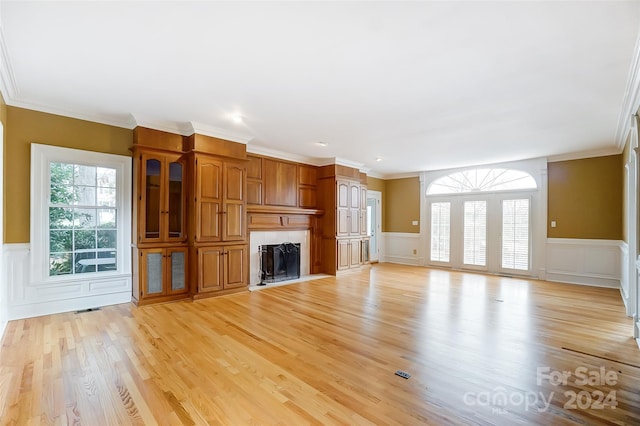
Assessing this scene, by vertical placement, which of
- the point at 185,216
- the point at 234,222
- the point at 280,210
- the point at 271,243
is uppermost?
the point at 280,210

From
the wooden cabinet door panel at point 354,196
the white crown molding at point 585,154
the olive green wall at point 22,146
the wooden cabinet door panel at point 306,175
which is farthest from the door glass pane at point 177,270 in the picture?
the white crown molding at point 585,154

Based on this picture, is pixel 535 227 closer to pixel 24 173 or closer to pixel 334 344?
pixel 334 344

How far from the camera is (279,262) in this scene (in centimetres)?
626

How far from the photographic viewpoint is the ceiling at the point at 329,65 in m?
2.11

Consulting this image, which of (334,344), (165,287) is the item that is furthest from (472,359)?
(165,287)

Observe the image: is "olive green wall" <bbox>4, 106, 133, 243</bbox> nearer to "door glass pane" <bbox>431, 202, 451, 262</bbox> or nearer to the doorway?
the doorway

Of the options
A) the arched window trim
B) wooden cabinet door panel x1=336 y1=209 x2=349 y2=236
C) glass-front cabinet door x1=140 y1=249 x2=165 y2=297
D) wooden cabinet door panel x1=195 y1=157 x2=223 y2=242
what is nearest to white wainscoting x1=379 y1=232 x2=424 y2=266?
the arched window trim

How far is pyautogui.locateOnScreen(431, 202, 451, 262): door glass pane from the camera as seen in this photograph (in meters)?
8.01

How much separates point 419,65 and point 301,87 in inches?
48.0

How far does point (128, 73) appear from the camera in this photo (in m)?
2.99

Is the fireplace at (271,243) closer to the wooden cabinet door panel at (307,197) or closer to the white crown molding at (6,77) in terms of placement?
the wooden cabinet door panel at (307,197)

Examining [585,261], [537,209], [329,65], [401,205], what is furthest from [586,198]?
[329,65]

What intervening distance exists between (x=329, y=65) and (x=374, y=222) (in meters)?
6.66

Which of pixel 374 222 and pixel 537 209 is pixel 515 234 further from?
pixel 374 222
